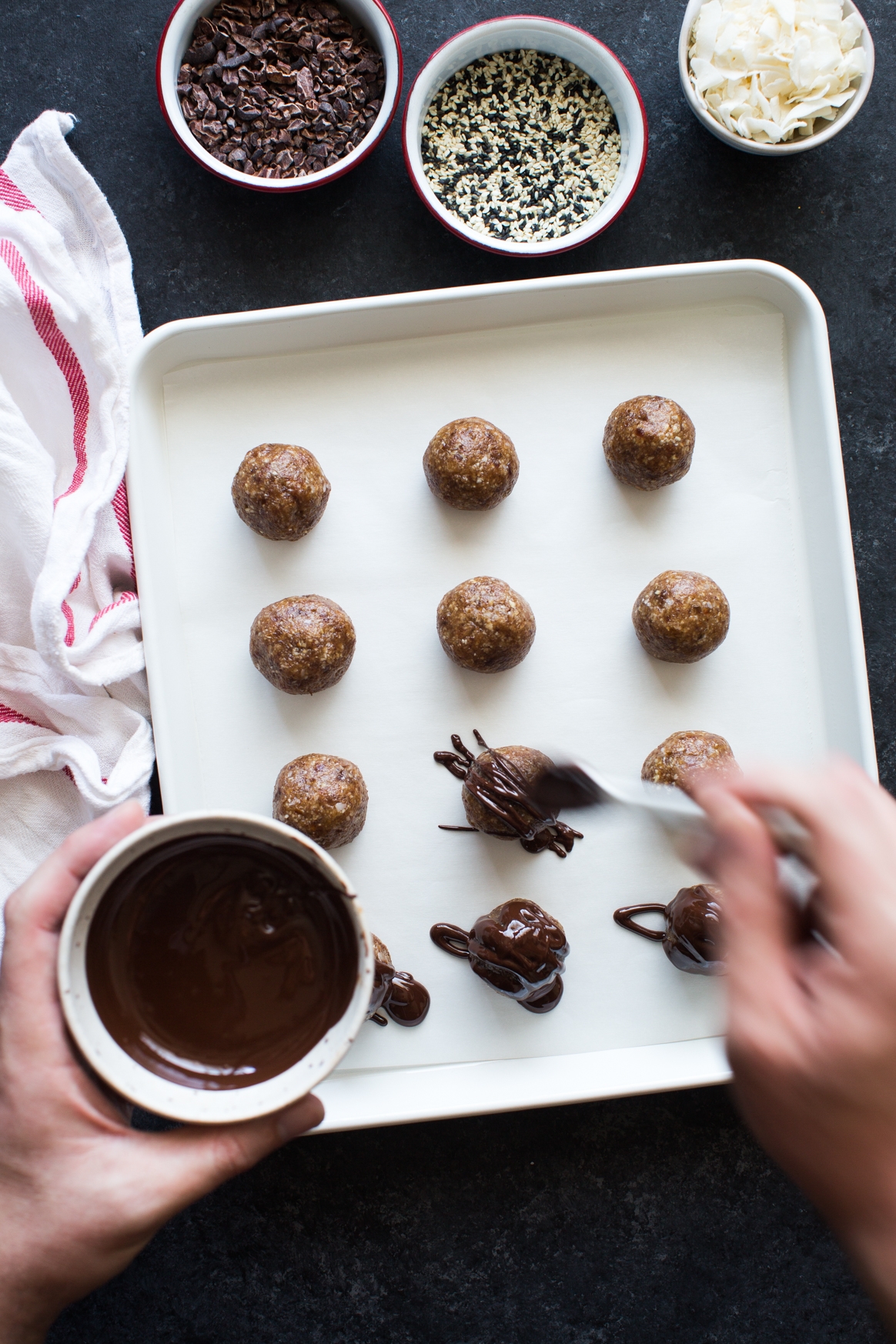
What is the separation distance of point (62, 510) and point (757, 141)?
1.50 meters

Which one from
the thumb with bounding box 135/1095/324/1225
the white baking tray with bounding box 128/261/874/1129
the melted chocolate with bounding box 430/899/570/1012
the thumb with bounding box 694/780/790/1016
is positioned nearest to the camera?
the thumb with bounding box 694/780/790/1016

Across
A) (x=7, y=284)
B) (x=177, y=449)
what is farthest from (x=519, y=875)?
(x=7, y=284)

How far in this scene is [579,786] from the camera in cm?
156

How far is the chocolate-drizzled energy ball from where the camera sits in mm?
1786

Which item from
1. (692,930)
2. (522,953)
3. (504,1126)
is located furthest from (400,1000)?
(692,930)

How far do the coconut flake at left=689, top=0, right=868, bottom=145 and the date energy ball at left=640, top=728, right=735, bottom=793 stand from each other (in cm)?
116

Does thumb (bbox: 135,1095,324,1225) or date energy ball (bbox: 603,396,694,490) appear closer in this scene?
thumb (bbox: 135,1095,324,1225)

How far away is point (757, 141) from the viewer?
1.86 metres

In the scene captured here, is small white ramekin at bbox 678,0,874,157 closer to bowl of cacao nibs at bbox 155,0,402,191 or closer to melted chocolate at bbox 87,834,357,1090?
bowl of cacao nibs at bbox 155,0,402,191

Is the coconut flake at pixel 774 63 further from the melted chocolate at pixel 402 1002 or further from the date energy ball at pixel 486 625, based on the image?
the melted chocolate at pixel 402 1002

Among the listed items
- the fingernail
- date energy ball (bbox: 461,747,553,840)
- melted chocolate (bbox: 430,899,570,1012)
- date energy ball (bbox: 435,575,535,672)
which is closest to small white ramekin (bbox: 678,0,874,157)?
date energy ball (bbox: 435,575,535,672)

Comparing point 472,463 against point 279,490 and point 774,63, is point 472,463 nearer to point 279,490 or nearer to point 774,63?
point 279,490

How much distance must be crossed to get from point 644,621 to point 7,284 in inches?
52.7

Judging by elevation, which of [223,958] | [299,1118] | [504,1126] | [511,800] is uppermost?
[223,958]
